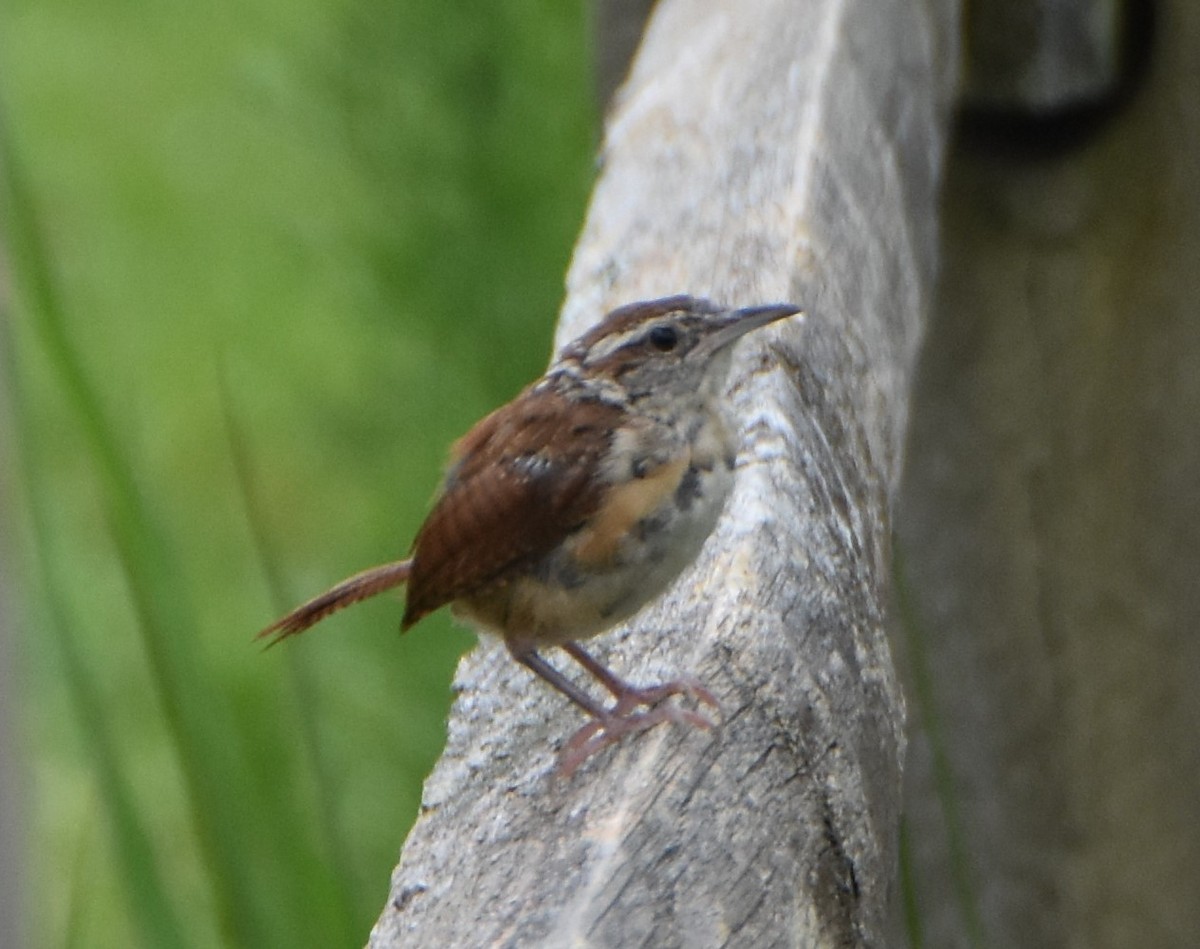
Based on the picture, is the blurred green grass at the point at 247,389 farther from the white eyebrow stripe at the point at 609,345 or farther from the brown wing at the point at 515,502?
the white eyebrow stripe at the point at 609,345

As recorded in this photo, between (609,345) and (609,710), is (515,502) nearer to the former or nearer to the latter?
(609,345)

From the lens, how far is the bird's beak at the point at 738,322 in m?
2.29

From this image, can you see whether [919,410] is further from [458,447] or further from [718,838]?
[718,838]

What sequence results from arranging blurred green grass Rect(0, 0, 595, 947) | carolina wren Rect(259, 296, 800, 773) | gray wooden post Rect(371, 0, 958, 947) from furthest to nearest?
1. carolina wren Rect(259, 296, 800, 773)
2. blurred green grass Rect(0, 0, 595, 947)
3. gray wooden post Rect(371, 0, 958, 947)

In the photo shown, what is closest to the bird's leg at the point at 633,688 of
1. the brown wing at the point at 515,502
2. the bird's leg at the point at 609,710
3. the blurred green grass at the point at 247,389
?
the bird's leg at the point at 609,710

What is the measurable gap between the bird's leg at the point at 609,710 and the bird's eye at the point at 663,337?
1.46ft

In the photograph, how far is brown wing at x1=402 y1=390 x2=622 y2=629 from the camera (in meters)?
2.65

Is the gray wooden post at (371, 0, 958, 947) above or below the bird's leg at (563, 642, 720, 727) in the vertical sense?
above

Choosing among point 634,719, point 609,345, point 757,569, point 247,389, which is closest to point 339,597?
point 609,345

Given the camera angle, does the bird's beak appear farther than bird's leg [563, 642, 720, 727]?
Yes

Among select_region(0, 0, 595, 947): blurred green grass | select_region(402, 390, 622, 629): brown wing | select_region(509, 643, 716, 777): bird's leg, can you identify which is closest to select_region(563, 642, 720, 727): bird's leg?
select_region(509, 643, 716, 777): bird's leg

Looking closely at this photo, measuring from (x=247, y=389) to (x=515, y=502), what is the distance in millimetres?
3811

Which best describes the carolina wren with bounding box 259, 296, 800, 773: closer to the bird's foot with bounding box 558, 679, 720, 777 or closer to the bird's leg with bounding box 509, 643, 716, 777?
the bird's leg with bounding box 509, 643, 716, 777

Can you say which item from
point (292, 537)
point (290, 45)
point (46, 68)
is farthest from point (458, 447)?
point (46, 68)
